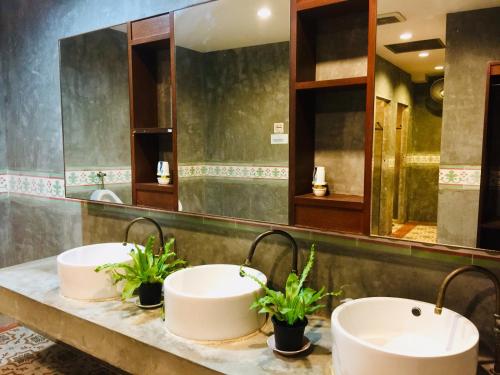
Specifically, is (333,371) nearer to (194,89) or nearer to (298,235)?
(298,235)

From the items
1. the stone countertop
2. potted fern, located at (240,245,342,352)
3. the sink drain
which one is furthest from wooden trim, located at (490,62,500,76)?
the stone countertop

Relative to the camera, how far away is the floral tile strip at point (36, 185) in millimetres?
2764

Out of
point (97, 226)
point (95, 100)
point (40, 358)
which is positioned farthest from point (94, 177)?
point (40, 358)

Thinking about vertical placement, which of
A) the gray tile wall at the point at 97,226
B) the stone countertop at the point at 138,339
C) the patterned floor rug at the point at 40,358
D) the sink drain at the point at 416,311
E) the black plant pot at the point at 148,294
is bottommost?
the patterned floor rug at the point at 40,358

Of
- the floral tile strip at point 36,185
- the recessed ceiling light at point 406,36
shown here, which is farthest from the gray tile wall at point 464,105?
the floral tile strip at point 36,185

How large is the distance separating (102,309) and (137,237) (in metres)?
0.63

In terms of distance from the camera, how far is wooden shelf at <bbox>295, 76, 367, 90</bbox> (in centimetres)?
153

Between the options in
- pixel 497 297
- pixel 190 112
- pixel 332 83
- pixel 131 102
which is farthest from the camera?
pixel 131 102

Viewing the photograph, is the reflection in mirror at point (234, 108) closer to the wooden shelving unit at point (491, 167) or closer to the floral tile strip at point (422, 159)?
the floral tile strip at point (422, 159)

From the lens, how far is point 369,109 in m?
1.50

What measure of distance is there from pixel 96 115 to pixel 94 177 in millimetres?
383

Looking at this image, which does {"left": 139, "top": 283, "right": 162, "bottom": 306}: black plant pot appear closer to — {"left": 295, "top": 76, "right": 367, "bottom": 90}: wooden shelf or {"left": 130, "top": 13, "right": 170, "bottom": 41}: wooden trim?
{"left": 295, "top": 76, "right": 367, "bottom": 90}: wooden shelf

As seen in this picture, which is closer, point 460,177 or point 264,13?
point 460,177

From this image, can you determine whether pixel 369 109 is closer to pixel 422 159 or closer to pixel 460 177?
pixel 422 159
